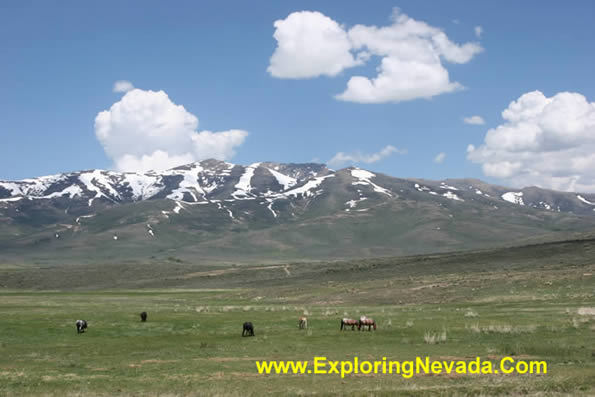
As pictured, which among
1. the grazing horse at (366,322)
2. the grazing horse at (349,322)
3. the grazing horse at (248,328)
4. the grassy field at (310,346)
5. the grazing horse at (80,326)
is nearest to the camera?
the grassy field at (310,346)

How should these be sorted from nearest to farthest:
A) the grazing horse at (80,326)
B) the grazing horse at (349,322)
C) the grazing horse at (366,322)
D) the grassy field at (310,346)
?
the grassy field at (310,346) → the grazing horse at (366,322) → the grazing horse at (349,322) → the grazing horse at (80,326)

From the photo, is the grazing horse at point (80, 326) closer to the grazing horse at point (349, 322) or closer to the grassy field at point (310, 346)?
the grassy field at point (310, 346)

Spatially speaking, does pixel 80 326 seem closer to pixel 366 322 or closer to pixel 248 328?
pixel 248 328

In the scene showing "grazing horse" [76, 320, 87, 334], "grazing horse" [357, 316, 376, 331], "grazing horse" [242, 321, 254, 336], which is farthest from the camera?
"grazing horse" [76, 320, 87, 334]

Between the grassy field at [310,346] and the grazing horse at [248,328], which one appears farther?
the grazing horse at [248,328]

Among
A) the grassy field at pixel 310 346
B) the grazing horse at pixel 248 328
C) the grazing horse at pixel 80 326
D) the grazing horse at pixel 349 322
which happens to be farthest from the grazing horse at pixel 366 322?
the grazing horse at pixel 80 326

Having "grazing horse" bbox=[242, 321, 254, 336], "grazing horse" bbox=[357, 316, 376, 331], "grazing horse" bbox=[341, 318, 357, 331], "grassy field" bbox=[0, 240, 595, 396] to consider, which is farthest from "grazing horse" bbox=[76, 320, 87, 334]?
"grazing horse" bbox=[357, 316, 376, 331]

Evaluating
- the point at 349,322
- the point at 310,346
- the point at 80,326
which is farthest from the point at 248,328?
the point at 80,326

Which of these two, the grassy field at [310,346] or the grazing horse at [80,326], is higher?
the grazing horse at [80,326]

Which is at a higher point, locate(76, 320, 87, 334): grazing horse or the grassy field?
locate(76, 320, 87, 334): grazing horse

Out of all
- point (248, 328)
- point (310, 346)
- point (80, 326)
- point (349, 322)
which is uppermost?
point (80, 326)

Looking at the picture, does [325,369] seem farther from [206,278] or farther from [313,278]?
[206,278]

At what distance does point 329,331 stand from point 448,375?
16936 mm

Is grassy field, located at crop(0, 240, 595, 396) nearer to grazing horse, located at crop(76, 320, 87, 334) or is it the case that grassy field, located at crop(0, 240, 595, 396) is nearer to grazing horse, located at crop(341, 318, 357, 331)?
grazing horse, located at crop(76, 320, 87, 334)
